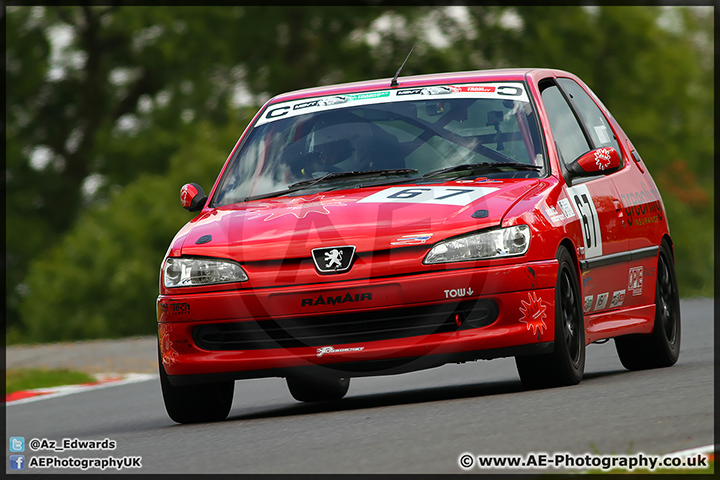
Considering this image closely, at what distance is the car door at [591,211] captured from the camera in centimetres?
786

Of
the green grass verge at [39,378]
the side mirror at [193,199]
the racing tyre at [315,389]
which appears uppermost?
the side mirror at [193,199]

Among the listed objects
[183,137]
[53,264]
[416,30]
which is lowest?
[53,264]

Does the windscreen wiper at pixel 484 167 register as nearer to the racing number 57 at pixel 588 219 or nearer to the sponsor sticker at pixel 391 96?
the racing number 57 at pixel 588 219

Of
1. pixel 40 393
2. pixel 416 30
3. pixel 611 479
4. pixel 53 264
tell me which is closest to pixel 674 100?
pixel 416 30

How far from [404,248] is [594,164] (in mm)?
1530

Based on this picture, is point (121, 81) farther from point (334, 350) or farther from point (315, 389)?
point (334, 350)

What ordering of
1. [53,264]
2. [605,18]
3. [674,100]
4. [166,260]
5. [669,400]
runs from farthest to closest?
[674,100] → [605,18] → [53,264] → [166,260] → [669,400]

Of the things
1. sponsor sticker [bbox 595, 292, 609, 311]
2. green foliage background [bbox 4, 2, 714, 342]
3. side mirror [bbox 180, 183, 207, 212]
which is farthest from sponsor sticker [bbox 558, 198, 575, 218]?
green foliage background [bbox 4, 2, 714, 342]

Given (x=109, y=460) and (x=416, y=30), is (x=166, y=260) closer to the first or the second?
(x=109, y=460)

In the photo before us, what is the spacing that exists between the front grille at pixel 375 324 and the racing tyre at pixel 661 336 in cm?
216

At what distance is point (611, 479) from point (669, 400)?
2090 millimetres

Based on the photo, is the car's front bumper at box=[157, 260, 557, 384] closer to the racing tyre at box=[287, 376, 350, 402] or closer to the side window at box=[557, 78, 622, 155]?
the racing tyre at box=[287, 376, 350, 402]

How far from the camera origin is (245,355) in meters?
7.25

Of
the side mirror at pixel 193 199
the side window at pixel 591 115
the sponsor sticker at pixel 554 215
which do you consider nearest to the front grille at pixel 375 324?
the sponsor sticker at pixel 554 215
